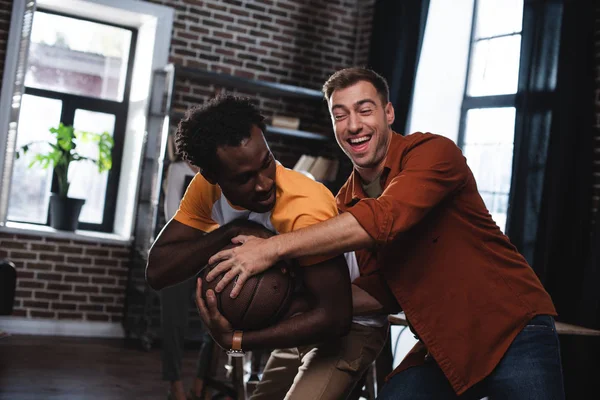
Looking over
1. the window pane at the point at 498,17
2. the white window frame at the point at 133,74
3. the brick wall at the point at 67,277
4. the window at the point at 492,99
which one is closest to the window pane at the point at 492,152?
the window at the point at 492,99

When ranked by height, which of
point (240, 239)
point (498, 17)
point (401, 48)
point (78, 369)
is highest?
point (498, 17)

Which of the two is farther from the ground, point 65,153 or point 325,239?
point 65,153

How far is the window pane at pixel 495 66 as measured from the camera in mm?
5379

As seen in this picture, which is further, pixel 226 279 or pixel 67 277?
pixel 67 277

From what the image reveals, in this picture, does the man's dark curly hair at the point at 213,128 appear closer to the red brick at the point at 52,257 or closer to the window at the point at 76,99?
the red brick at the point at 52,257

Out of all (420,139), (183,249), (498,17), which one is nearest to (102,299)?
(498,17)

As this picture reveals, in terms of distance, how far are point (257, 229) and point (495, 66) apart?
13.0ft

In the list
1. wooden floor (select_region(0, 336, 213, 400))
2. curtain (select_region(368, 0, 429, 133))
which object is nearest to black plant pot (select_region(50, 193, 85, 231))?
wooden floor (select_region(0, 336, 213, 400))

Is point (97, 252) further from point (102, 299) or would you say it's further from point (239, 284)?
point (239, 284)

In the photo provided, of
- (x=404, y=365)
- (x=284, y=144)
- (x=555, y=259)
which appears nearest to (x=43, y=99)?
(x=284, y=144)

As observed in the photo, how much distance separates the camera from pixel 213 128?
6.38 ft

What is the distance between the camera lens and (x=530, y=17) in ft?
15.8

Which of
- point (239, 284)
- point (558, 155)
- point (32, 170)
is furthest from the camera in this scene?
point (32, 170)

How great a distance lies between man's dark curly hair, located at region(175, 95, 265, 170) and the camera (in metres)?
1.93
